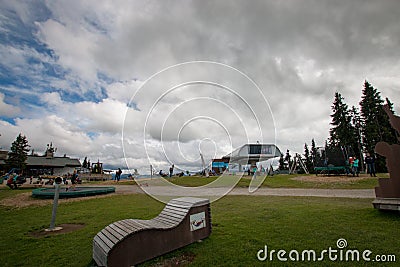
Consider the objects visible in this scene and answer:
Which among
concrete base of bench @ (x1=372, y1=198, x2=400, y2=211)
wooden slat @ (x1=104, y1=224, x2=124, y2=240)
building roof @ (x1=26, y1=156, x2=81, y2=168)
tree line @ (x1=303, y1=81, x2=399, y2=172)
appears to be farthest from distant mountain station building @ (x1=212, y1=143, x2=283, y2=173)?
wooden slat @ (x1=104, y1=224, x2=124, y2=240)

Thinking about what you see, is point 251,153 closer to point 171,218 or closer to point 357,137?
point 357,137

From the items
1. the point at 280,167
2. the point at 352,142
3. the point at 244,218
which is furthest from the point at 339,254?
the point at 280,167

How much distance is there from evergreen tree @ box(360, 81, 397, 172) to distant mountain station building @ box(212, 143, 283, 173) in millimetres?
18581

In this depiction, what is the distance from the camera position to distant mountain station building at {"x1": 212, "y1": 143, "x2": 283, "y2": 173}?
49812 millimetres

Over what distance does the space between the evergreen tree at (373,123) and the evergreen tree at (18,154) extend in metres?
74.0

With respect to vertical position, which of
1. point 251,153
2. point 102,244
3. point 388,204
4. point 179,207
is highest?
point 251,153

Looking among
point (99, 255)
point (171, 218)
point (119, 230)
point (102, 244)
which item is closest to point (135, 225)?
point (119, 230)

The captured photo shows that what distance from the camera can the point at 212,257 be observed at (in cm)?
481

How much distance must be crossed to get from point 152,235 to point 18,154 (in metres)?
58.4

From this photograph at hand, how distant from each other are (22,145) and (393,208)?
206 ft

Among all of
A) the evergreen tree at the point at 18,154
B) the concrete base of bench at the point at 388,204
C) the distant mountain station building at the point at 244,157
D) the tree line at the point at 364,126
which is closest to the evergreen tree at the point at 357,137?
the tree line at the point at 364,126

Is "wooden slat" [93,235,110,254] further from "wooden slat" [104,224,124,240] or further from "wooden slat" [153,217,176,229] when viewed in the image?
"wooden slat" [153,217,176,229]

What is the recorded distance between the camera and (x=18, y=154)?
4797 centimetres

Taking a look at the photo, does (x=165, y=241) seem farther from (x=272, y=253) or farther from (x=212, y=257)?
(x=272, y=253)
